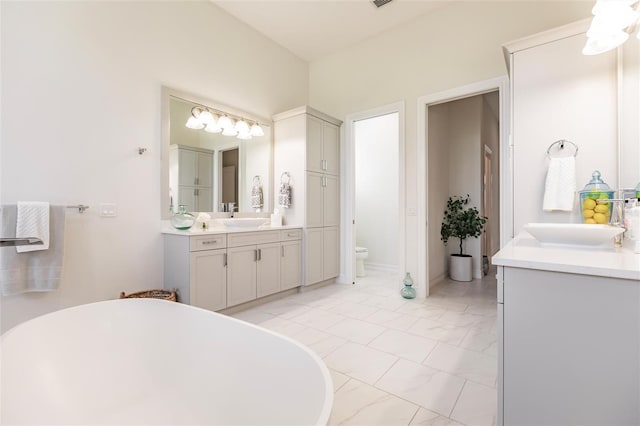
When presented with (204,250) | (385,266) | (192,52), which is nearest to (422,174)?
(385,266)

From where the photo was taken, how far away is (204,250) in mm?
2611

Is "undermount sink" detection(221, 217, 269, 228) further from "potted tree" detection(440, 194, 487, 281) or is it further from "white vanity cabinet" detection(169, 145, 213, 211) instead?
"potted tree" detection(440, 194, 487, 281)

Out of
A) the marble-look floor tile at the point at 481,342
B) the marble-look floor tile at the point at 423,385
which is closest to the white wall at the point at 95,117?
the marble-look floor tile at the point at 423,385

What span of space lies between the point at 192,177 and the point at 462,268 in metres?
3.75

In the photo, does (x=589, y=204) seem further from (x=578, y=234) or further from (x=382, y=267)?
Answer: (x=382, y=267)

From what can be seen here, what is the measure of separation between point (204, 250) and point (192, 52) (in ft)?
6.70

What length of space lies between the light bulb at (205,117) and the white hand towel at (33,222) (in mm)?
1564

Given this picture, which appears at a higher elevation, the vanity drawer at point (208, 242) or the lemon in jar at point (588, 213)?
the lemon in jar at point (588, 213)

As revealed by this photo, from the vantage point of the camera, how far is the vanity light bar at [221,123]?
3092 millimetres

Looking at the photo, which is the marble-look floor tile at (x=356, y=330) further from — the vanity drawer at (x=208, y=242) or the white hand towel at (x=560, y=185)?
the white hand towel at (x=560, y=185)

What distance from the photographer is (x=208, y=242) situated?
2.64m

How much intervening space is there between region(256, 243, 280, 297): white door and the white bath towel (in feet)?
5.23

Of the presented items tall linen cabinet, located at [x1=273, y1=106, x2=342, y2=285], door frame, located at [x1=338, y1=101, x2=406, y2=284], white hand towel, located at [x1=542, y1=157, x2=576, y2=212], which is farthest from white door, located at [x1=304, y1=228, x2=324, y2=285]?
white hand towel, located at [x1=542, y1=157, x2=576, y2=212]

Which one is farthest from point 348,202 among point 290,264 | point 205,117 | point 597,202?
point 597,202
